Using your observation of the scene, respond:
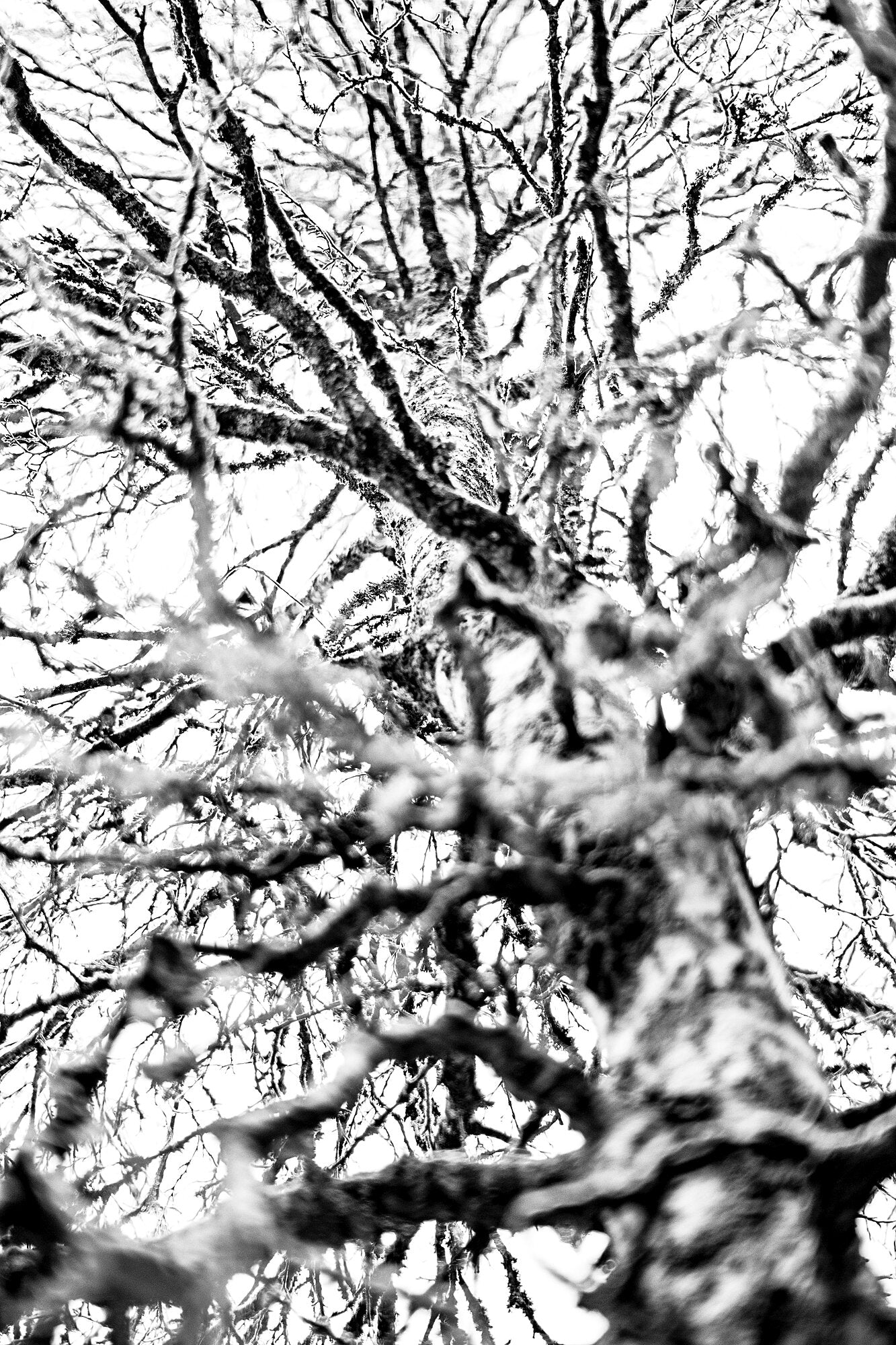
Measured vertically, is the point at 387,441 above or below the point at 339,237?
below

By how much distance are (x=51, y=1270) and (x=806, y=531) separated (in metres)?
1.51

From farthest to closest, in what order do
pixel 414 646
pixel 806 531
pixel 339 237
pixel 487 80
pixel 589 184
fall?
pixel 339 237 < pixel 487 80 < pixel 414 646 < pixel 589 184 < pixel 806 531

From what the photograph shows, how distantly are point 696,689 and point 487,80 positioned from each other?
131 inches

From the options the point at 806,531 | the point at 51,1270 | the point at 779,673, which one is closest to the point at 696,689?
the point at 779,673

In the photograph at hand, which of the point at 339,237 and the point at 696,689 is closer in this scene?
the point at 696,689

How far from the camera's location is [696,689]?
1.43 m

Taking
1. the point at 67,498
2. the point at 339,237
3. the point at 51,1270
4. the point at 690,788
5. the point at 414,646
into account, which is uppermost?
the point at 339,237

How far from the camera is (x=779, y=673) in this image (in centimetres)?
152

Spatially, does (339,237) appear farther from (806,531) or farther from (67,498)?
(806,531)

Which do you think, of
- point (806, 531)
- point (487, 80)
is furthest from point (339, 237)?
point (806, 531)

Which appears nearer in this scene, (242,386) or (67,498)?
(67,498)

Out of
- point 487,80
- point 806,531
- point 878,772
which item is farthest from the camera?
point 487,80

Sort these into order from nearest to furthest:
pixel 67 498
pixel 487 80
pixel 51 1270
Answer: pixel 51 1270, pixel 67 498, pixel 487 80

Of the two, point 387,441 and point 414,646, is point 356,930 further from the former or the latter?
point 387,441
